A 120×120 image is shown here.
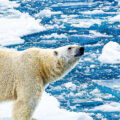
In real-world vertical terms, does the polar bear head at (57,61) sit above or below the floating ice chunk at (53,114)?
above

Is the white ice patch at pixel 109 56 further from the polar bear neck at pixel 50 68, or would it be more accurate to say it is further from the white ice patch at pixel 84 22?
the polar bear neck at pixel 50 68

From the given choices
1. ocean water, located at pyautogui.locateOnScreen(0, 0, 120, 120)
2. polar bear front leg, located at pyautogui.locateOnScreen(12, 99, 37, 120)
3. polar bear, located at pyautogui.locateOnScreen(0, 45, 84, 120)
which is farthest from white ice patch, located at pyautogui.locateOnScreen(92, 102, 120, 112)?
polar bear front leg, located at pyautogui.locateOnScreen(12, 99, 37, 120)

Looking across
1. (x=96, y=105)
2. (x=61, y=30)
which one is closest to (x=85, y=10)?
(x=61, y=30)

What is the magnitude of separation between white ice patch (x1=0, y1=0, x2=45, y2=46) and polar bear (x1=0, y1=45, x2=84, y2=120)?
5.33 metres

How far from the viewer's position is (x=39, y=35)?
10266mm

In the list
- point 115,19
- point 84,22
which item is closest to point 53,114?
point 84,22

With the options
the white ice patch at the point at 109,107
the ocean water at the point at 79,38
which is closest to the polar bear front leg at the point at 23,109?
the ocean water at the point at 79,38

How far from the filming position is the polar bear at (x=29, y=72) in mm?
3701

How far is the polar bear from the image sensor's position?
3701mm

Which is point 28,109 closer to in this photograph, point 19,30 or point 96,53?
point 96,53

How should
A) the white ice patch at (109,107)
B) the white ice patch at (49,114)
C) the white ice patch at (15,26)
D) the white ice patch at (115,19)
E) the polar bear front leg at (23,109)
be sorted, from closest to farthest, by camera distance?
the polar bear front leg at (23,109)
the white ice patch at (49,114)
the white ice patch at (109,107)
the white ice patch at (15,26)
the white ice patch at (115,19)

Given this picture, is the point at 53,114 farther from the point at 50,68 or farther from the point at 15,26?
the point at 15,26

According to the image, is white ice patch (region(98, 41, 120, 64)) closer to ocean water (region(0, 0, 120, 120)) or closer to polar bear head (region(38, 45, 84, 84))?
ocean water (region(0, 0, 120, 120))

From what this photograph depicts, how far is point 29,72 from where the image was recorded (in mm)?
3785
